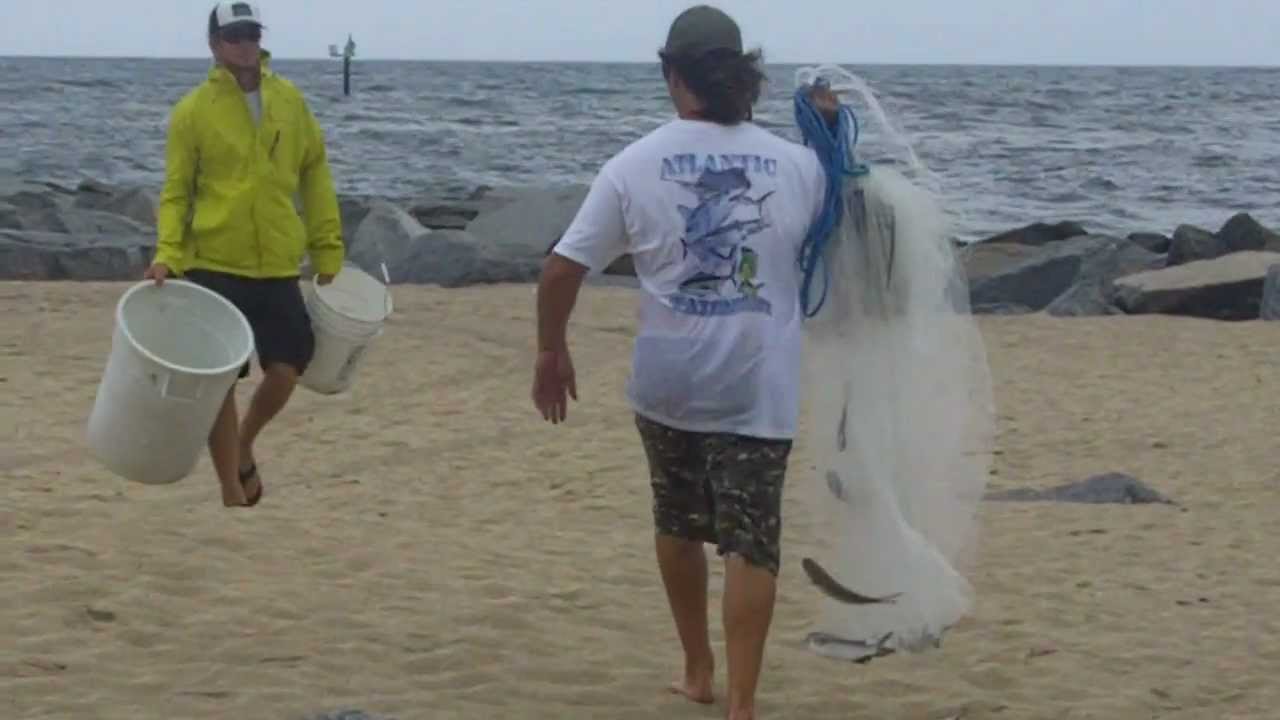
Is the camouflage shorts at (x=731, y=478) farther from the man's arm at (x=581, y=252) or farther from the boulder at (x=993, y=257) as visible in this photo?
the boulder at (x=993, y=257)

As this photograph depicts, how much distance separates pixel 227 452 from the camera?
21.6ft

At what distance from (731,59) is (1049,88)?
86.3 m

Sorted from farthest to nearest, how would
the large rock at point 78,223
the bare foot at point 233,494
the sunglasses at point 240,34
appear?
the large rock at point 78,223
the bare foot at point 233,494
the sunglasses at point 240,34

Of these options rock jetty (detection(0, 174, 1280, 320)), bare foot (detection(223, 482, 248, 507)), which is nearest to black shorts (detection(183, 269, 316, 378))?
bare foot (detection(223, 482, 248, 507))

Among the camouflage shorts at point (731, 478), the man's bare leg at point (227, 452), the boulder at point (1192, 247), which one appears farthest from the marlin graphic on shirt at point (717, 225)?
the boulder at point (1192, 247)

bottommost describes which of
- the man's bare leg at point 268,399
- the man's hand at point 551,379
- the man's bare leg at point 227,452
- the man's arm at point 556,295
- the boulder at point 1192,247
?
the boulder at point 1192,247

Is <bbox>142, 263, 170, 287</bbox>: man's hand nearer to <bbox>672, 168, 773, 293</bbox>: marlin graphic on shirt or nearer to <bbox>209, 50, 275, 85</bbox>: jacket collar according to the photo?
<bbox>209, 50, 275, 85</bbox>: jacket collar

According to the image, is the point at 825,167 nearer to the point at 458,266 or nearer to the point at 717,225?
the point at 717,225

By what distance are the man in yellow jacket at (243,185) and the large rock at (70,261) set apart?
9.96m

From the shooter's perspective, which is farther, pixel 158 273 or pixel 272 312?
pixel 272 312

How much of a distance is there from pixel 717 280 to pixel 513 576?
2.26 m

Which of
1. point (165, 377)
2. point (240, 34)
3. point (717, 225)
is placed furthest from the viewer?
point (240, 34)

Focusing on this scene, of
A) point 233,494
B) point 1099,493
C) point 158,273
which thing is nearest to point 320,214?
point 158,273

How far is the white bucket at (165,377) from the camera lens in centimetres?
546
